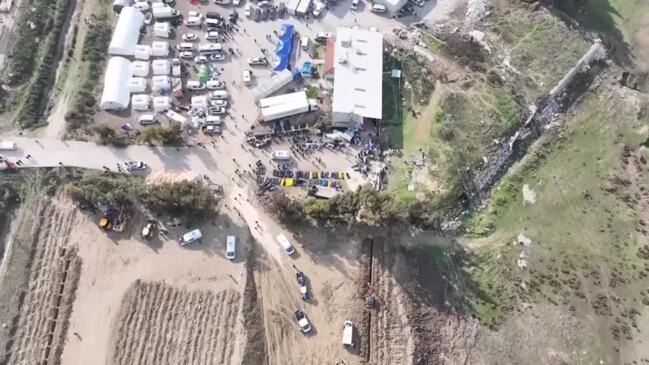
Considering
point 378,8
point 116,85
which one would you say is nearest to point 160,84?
point 116,85

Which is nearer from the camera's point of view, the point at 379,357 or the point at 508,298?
the point at 379,357

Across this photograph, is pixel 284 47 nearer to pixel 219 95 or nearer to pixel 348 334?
pixel 219 95

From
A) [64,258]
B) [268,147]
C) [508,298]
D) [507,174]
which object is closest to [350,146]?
[268,147]

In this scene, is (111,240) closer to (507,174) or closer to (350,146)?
(350,146)

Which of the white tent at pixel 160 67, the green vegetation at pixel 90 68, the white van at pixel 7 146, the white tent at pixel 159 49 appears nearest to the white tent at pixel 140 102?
the white tent at pixel 160 67

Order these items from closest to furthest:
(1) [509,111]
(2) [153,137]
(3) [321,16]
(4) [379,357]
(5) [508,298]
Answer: (4) [379,357] → (5) [508,298] → (2) [153,137] → (1) [509,111] → (3) [321,16]

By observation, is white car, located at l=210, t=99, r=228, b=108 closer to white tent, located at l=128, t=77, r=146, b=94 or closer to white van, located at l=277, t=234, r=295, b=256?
white tent, located at l=128, t=77, r=146, b=94
